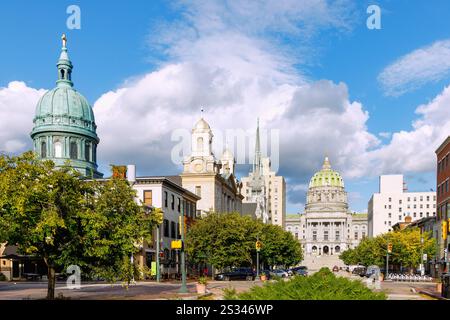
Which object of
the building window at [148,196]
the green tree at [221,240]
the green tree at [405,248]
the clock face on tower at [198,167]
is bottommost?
the green tree at [405,248]

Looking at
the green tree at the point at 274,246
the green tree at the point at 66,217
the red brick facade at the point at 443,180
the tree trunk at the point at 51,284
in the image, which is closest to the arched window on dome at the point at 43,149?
the green tree at the point at 274,246

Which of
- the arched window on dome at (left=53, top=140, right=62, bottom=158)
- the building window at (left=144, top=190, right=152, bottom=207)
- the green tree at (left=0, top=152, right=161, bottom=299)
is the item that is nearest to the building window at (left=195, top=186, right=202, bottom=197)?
the arched window on dome at (left=53, top=140, right=62, bottom=158)

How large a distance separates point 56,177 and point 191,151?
73849mm

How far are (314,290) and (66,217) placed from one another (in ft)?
58.4

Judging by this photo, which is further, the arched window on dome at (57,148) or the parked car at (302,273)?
the arched window on dome at (57,148)

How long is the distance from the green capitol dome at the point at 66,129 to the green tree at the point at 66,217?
167 ft

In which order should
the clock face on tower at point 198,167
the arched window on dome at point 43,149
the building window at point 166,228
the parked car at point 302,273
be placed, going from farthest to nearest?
the clock face on tower at point 198,167 < the arched window on dome at point 43,149 < the building window at point 166,228 < the parked car at point 302,273

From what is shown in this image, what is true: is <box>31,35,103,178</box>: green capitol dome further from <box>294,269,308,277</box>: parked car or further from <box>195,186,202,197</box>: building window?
<box>294,269,308,277</box>: parked car

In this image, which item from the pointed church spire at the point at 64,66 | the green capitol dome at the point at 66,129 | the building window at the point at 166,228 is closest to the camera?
the building window at the point at 166,228

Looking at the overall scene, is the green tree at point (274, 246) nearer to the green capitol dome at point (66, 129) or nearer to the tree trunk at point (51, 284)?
the green capitol dome at point (66, 129)

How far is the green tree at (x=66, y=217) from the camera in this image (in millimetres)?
26391
